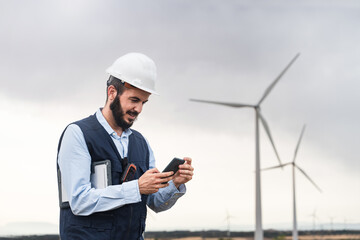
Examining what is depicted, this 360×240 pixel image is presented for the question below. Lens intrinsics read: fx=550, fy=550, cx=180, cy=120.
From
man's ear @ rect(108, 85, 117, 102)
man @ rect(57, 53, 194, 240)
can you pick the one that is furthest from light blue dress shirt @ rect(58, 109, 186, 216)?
man's ear @ rect(108, 85, 117, 102)

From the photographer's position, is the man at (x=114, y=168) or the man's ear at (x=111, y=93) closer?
the man at (x=114, y=168)

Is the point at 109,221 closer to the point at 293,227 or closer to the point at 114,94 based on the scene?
the point at 114,94

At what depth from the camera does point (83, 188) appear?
5.23 metres

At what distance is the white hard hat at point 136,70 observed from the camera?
18.7 feet

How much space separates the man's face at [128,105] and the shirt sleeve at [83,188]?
473mm

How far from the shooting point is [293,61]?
4278cm

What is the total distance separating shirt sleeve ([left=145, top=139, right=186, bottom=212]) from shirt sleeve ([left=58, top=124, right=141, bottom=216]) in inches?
32.0

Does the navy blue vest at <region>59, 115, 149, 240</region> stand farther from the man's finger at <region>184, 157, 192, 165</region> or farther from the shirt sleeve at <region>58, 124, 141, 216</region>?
the man's finger at <region>184, 157, 192, 165</region>

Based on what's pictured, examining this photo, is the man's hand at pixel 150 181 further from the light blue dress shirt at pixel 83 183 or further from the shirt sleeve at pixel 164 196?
the shirt sleeve at pixel 164 196

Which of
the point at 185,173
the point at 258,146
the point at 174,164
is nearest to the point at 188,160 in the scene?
the point at 185,173

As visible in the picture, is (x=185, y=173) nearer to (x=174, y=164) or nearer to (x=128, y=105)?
(x=174, y=164)

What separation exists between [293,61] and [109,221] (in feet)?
128

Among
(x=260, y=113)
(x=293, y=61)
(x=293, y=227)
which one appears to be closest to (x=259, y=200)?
(x=260, y=113)

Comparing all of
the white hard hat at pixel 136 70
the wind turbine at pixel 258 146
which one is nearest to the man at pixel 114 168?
the white hard hat at pixel 136 70
